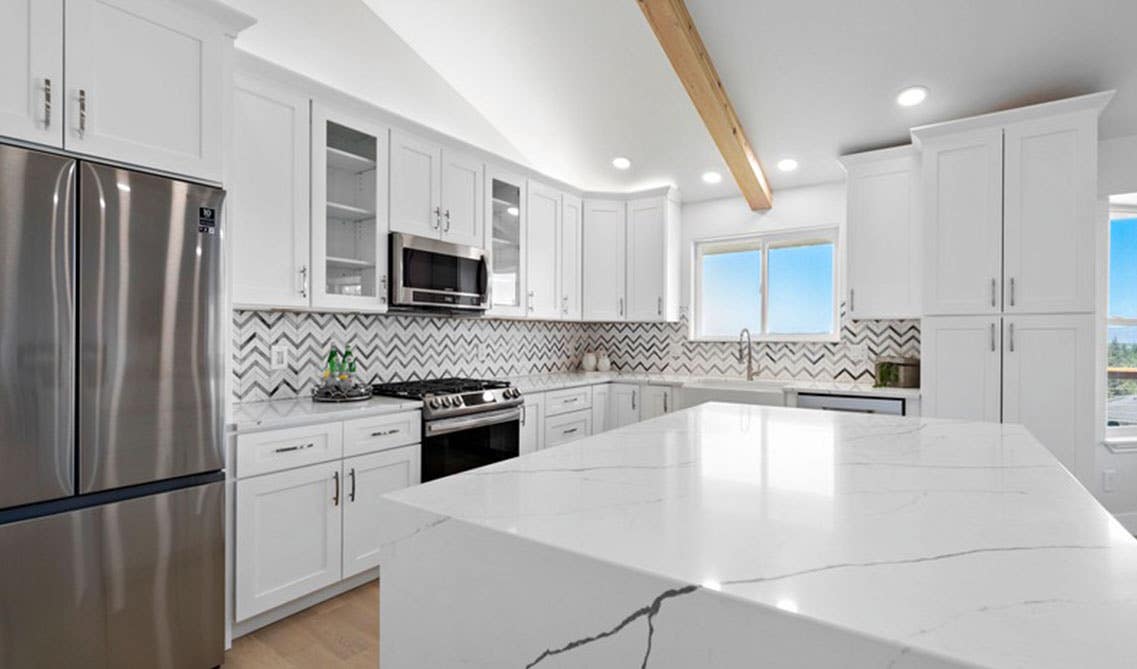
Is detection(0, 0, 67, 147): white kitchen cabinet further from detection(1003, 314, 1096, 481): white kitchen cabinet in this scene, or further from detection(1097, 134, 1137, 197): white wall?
detection(1097, 134, 1137, 197): white wall

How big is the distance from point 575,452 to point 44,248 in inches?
64.7

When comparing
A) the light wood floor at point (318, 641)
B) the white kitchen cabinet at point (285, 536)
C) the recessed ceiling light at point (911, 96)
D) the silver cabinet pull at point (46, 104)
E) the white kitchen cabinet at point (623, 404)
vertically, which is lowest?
the light wood floor at point (318, 641)

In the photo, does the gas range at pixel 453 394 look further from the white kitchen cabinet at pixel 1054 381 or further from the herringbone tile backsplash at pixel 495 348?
the white kitchen cabinet at pixel 1054 381

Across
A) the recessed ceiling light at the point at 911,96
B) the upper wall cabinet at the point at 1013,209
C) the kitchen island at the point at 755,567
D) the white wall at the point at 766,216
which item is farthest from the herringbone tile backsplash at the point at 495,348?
the kitchen island at the point at 755,567

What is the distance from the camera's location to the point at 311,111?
2.60 metres

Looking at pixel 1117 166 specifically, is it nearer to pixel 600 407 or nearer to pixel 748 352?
pixel 748 352

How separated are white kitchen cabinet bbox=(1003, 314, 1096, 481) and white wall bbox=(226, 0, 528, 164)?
357cm

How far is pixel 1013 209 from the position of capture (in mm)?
2898

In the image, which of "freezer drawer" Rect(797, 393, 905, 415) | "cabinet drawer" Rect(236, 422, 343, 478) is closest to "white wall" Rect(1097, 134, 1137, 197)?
"freezer drawer" Rect(797, 393, 905, 415)

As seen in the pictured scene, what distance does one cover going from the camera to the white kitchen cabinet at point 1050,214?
2.74 m

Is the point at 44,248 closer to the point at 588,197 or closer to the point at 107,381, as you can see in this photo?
the point at 107,381

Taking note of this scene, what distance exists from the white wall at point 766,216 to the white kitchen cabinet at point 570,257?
0.96 meters

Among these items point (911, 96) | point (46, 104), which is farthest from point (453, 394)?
point (911, 96)

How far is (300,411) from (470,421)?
0.89 metres
